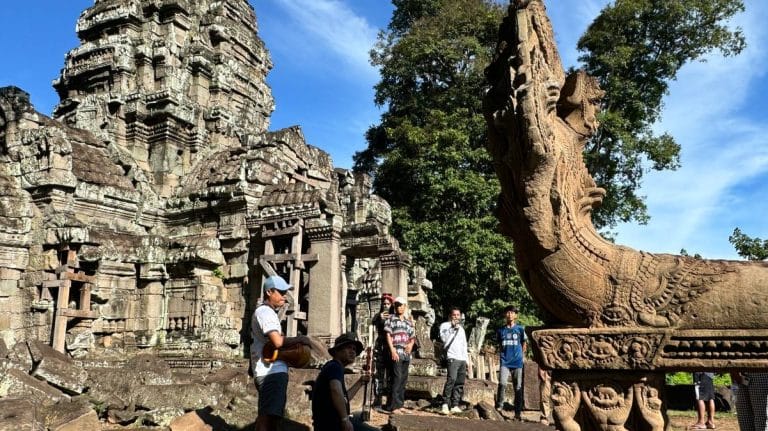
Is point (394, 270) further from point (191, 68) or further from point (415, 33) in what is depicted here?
point (415, 33)

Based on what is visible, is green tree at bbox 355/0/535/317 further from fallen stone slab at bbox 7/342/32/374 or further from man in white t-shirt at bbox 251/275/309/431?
man in white t-shirt at bbox 251/275/309/431

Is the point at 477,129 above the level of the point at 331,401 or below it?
above

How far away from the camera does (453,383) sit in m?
7.82

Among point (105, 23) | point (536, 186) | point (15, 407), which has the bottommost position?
point (15, 407)

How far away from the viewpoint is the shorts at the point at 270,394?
469 centimetres

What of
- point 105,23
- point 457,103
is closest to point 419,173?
point 457,103

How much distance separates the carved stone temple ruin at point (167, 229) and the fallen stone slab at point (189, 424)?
4033mm

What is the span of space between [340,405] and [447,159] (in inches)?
631

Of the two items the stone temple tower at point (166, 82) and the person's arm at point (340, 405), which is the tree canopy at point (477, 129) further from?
the person's arm at point (340, 405)

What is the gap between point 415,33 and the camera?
22938 mm

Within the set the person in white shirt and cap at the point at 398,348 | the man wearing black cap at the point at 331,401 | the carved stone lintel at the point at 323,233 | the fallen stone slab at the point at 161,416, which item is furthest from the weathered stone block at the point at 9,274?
the man wearing black cap at the point at 331,401

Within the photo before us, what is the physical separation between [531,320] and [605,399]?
51.8 ft

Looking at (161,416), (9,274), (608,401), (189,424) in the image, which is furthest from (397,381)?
(9,274)

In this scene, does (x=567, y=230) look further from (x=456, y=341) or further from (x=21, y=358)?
(x=21, y=358)
